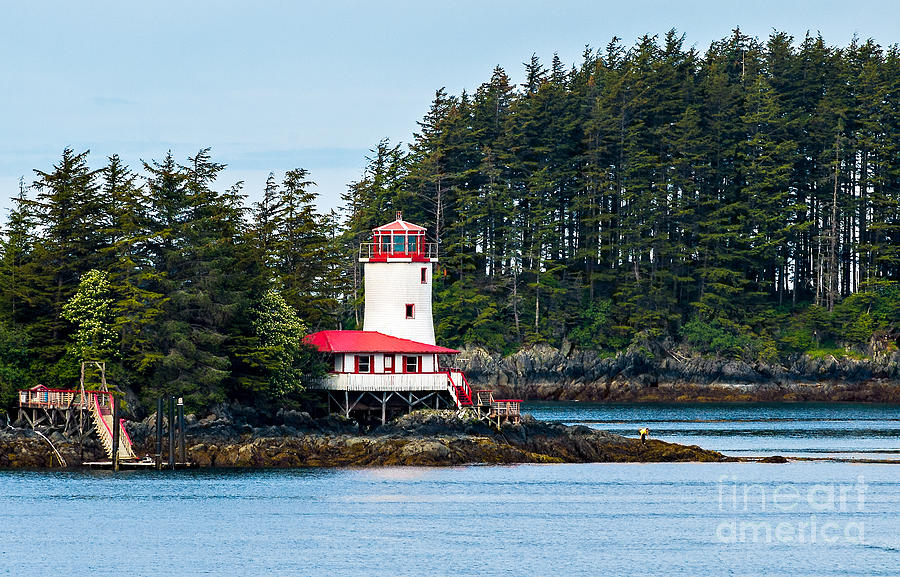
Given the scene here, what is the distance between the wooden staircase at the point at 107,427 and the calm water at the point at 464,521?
175cm

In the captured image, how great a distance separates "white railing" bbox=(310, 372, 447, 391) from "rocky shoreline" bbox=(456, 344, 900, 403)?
38869 millimetres

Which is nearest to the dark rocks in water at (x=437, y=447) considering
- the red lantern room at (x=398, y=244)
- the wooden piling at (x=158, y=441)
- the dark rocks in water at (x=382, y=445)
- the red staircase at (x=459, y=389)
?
the dark rocks in water at (x=382, y=445)

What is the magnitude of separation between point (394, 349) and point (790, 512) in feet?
68.4

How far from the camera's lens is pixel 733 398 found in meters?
106

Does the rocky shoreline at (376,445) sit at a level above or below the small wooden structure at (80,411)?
below

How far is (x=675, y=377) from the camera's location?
4161 inches

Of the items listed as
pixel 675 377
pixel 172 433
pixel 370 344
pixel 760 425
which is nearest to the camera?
pixel 172 433

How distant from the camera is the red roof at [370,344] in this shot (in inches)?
2596

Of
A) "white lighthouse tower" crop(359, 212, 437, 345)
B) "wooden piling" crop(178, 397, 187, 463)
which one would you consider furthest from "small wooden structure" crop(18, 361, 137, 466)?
"white lighthouse tower" crop(359, 212, 437, 345)

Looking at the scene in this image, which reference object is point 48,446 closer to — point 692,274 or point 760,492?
point 760,492

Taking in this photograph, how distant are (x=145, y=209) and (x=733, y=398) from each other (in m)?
53.4

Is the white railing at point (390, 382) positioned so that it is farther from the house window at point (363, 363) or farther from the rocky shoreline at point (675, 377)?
the rocky shoreline at point (675, 377)

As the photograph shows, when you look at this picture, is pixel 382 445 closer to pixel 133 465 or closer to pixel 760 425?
pixel 133 465

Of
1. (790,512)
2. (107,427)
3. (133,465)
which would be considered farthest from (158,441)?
(790,512)
